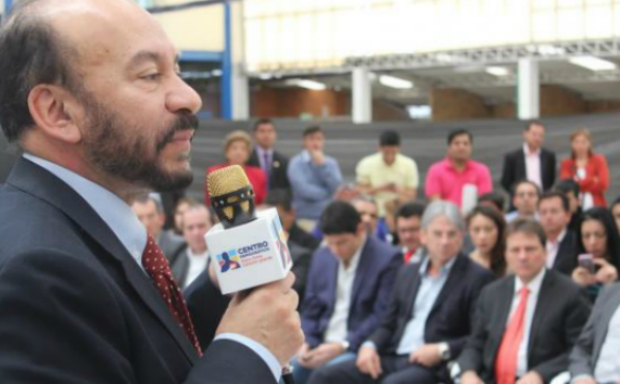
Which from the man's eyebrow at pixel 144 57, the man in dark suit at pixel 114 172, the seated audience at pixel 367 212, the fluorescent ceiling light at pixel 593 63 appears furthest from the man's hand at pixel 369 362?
the fluorescent ceiling light at pixel 593 63

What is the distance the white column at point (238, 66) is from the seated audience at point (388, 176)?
12.5 metres

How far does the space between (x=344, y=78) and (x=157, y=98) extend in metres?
19.7

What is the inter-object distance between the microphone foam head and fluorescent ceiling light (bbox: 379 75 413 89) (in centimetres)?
1853

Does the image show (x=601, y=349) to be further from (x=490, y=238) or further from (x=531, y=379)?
(x=490, y=238)

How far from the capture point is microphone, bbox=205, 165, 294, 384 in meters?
1.15

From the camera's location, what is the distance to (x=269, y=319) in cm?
113

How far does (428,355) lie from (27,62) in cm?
336

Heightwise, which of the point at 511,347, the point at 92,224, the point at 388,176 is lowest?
the point at 511,347

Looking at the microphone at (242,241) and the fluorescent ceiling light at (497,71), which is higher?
the fluorescent ceiling light at (497,71)

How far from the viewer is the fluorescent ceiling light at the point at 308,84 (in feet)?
72.9

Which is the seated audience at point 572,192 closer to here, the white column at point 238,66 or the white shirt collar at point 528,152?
the white shirt collar at point 528,152

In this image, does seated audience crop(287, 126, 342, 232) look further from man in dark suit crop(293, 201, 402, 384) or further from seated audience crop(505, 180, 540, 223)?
man in dark suit crop(293, 201, 402, 384)

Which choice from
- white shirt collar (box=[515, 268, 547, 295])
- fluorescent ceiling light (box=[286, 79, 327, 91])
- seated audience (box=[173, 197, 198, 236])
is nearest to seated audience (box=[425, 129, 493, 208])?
seated audience (box=[173, 197, 198, 236])

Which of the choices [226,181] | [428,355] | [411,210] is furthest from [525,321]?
[226,181]
